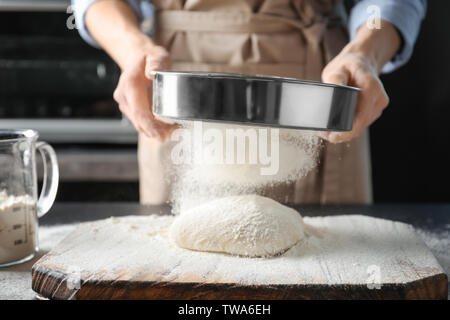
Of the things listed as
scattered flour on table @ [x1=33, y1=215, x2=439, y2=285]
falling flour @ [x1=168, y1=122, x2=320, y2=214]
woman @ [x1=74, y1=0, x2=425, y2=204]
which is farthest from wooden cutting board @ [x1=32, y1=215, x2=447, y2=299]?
woman @ [x1=74, y1=0, x2=425, y2=204]

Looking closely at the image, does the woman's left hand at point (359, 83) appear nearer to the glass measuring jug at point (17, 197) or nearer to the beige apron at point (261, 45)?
the beige apron at point (261, 45)

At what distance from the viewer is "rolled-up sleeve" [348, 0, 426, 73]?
98 centimetres

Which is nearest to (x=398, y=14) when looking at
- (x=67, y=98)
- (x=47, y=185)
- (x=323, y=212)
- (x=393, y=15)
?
Result: (x=393, y=15)

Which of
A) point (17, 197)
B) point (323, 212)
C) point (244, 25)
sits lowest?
point (323, 212)

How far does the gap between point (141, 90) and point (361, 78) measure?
351mm

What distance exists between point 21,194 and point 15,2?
114 cm

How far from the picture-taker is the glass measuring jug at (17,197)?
0.72m

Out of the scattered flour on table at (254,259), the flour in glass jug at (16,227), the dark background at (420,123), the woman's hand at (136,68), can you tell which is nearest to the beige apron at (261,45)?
the woman's hand at (136,68)

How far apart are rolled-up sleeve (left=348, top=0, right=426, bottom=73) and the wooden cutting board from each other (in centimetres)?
42

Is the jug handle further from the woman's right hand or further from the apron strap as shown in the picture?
the apron strap

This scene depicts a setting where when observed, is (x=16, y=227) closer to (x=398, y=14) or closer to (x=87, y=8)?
(x=87, y=8)

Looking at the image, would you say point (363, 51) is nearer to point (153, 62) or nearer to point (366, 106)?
point (366, 106)

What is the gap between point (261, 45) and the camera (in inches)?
42.1
